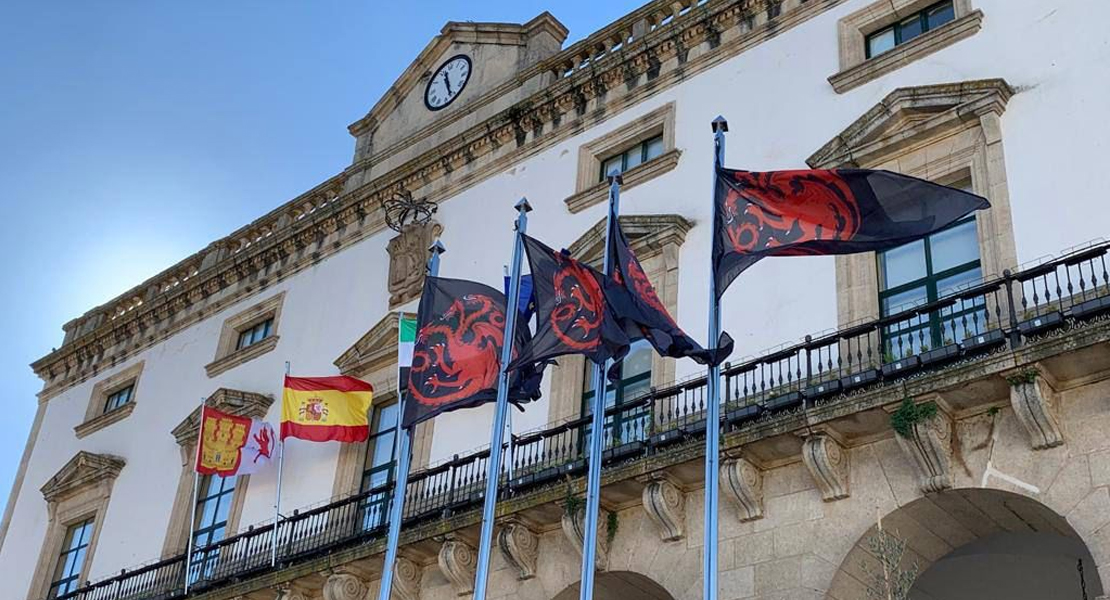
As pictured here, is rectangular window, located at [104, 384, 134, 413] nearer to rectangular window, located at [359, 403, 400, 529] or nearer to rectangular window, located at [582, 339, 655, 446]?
rectangular window, located at [359, 403, 400, 529]

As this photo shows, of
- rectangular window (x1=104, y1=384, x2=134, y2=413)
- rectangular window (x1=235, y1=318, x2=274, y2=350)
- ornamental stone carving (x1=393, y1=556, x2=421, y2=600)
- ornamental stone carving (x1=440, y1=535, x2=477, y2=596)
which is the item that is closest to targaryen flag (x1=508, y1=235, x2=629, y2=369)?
ornamental stone carving (x1=440, y1=535, x2=477, y2=596)

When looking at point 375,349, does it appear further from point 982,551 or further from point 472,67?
point 982,551

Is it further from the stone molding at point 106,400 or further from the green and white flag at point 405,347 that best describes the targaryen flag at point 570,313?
the stone molding at point 106,400

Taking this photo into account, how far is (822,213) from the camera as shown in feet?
42.9

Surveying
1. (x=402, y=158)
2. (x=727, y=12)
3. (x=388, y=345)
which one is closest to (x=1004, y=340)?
(x=727, y=12)

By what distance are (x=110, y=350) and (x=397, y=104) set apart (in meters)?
8.71

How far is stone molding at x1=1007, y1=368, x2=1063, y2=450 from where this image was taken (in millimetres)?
12344

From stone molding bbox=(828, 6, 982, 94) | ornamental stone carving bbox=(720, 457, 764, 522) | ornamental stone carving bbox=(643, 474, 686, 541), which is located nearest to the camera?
ornamental stone carving bbox=(720, 457, 764, 522)

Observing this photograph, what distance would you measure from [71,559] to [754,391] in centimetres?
1614

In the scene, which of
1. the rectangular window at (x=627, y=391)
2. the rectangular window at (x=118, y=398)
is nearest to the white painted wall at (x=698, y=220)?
the rectangular window at (x=118, y=398)

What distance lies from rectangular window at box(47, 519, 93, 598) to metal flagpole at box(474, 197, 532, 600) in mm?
13441

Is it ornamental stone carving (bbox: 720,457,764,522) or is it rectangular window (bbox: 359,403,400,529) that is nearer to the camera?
ornamental stone carving (bbox: 720,457,764,522)

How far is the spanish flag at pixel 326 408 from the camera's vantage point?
2066cm

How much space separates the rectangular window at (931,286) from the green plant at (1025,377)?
119 centimetres
